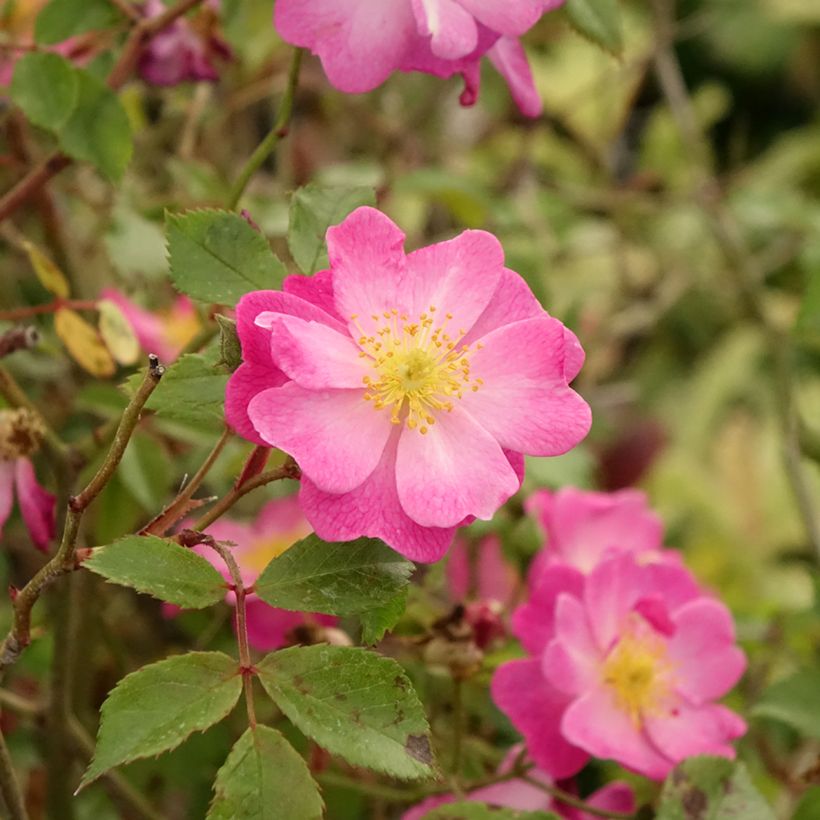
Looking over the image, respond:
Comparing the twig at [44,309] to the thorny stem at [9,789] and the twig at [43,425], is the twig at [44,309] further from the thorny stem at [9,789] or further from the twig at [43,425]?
the thorny stem at [9,789]

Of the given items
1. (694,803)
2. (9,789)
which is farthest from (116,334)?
(694,803)

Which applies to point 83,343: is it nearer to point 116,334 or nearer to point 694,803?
point 116,334

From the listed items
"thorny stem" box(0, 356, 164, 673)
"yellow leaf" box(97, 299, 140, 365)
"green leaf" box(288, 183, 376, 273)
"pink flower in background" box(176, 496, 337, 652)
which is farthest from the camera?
"pink flower in background" box(176, 496, 337, 652)

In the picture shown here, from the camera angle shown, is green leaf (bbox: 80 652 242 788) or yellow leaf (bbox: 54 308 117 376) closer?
green leaf (bbox: 80 652 242 788)

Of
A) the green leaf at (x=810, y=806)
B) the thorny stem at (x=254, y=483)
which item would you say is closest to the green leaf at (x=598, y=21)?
the thorny stem at (x=254, y=483)

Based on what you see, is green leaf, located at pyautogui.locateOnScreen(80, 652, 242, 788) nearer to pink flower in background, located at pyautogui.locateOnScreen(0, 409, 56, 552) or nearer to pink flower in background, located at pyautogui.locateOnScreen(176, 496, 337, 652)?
pink flower in background, located at pyautogui.locateOnScreen(0, 409, 56, 552)

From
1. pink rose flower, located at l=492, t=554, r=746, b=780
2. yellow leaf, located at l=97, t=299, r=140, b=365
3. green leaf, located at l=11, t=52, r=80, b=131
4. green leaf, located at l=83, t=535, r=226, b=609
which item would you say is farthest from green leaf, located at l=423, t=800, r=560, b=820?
green leaf, located at l=11, t=52, r=80, b=131

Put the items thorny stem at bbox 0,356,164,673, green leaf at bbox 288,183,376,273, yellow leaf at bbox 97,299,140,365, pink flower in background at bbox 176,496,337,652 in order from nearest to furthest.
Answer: thorny stem at bbox 0,356,164,673 → green leaf at bbox 288,183,376,273 → yellow leaf at bbox 97,299,140,365 → pink flower in background at bbox 176,496,337,652
